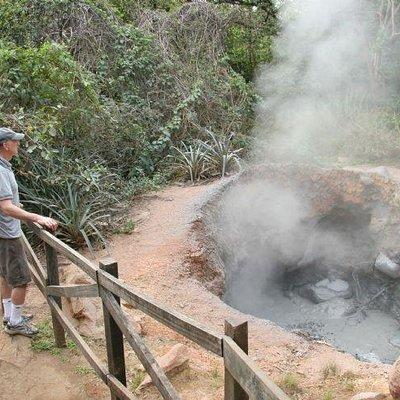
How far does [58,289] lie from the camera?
11.2ft

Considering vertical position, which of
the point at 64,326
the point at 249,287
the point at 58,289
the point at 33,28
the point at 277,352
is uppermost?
the point at 33,28

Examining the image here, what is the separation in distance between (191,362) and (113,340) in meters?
0.89

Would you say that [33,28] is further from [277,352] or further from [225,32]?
[277,352]

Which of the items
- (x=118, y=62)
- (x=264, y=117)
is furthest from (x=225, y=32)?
(x=118, y=62)

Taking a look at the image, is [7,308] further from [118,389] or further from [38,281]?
[118,389]

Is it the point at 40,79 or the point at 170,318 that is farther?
the point at 40,79

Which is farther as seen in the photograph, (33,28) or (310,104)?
(310,104)

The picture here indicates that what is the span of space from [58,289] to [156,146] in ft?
16.7

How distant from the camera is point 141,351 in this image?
7.70ft

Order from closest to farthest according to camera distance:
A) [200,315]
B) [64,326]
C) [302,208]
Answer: [64,326] < [200,315] < [302,208]

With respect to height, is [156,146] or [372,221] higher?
[156,146]

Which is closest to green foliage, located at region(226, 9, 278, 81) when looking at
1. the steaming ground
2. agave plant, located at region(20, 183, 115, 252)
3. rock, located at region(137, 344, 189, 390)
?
the steaming ground

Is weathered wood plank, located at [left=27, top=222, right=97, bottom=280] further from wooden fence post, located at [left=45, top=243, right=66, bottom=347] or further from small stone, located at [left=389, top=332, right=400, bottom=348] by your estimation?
small stone, located at [left=389, top=332, right=400, bottom=348]

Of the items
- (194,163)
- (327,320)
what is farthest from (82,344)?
(194,163)
